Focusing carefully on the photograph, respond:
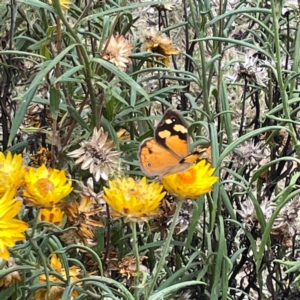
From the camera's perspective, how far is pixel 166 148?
891 millimetres

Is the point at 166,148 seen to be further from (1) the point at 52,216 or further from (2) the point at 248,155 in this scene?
(2) the point at 248,155

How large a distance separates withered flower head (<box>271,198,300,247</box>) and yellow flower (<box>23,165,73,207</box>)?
0.44m

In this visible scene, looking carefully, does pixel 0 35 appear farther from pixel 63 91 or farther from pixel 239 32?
pixel 239 32

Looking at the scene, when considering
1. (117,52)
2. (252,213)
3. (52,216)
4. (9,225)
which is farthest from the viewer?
(252,213)

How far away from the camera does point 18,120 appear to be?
96 centimetres

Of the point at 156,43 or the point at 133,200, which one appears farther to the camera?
the point at 156,43

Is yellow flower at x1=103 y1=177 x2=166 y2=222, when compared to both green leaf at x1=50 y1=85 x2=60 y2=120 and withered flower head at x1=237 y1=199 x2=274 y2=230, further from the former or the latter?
withered flower head at x1=237 y1=199 x2=274 y2=230

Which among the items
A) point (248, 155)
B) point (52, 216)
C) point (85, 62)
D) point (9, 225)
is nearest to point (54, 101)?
point (85, 62)

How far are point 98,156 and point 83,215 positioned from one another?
101 mm

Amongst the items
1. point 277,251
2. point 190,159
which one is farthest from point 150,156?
point 277,251

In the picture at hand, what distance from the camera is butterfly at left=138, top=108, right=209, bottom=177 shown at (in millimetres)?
869

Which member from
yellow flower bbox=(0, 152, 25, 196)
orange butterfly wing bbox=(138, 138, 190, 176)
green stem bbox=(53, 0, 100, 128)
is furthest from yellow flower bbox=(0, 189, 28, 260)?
green stem bbox=(53, 0, 100, 128)

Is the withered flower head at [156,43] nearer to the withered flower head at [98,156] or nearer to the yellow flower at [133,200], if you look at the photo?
the withered flower head at [98,156]

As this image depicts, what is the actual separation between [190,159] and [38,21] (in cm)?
71
